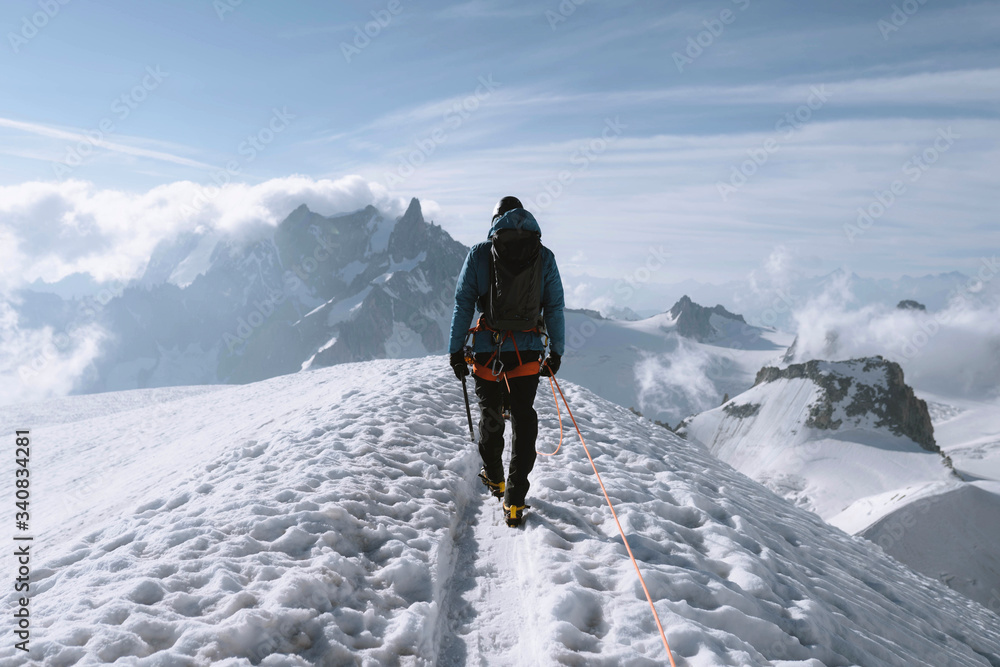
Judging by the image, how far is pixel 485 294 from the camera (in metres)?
7.14

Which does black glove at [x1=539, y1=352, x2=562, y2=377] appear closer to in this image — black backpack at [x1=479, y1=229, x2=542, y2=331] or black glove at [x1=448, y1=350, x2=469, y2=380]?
black backpack at [x1=479, y1=229, x2=542, y2=331]

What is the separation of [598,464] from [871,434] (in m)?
160

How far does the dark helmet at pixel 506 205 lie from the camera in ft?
22.7

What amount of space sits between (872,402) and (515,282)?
561ft

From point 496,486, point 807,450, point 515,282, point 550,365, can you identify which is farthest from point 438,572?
point 807,450

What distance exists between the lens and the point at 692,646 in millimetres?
5035

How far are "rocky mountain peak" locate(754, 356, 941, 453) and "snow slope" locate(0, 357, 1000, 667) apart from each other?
6105 inches

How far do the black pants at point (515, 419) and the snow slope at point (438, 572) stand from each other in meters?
0.75

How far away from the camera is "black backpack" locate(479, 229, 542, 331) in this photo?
6.63 meters

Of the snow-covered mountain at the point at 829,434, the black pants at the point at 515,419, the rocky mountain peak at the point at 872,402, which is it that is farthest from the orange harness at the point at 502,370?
the rocky mountain peak at the point at 872,402

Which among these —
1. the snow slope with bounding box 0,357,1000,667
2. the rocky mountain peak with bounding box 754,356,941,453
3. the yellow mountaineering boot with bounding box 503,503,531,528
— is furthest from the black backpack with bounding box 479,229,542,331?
the rocky mountain peak with bounding box 754,356,941,453

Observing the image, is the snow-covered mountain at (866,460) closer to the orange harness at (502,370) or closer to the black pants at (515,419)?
the black pants at (515,419)

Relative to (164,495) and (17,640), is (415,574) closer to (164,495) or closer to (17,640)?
(17,640)

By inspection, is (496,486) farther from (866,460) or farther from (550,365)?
(866,460)
